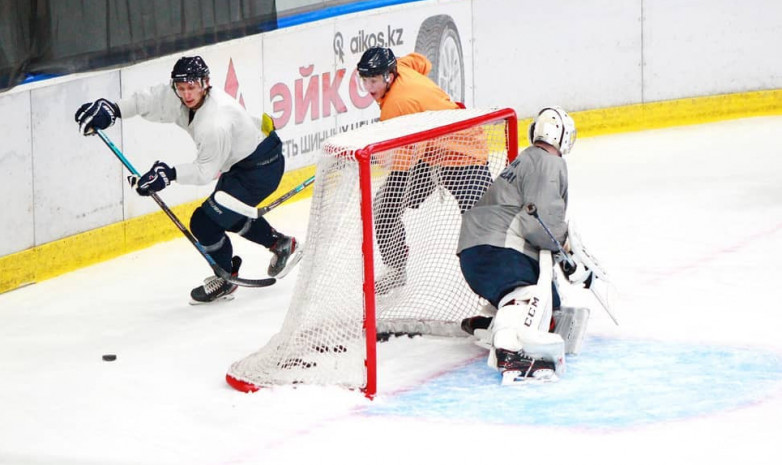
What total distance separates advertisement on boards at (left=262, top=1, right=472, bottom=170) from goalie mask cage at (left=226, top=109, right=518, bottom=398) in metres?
2.33

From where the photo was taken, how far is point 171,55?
7.06m

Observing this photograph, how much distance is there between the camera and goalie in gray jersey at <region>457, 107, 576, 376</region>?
4902 mm

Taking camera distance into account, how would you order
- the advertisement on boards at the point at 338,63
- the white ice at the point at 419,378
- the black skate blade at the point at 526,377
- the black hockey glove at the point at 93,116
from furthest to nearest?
the advertisement on boards at the point at 338,63 < the black hockey glove at the point at 93,116 < the black skate blade at the point at 526,377 < the white ice at the point at 419,378

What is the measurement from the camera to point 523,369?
4887 millimetres

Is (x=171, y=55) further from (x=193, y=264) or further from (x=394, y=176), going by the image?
(x=394, y=176)

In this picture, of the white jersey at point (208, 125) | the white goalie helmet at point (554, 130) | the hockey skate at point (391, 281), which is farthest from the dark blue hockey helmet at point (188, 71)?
the white goalie helmet at point (554, 130)

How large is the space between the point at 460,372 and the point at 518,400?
1.22ft

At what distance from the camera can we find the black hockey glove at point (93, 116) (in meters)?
5.89

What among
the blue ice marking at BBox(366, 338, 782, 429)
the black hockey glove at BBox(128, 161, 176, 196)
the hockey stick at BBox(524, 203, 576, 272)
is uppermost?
the black hockey glove at BBox(128, 161, 176, 196)

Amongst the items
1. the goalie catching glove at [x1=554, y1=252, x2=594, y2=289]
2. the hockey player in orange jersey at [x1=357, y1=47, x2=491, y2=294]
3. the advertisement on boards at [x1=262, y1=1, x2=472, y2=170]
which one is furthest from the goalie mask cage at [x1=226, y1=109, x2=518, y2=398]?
the advertisement on boards at [x1=262, y1=1, x2=472, y2=170]

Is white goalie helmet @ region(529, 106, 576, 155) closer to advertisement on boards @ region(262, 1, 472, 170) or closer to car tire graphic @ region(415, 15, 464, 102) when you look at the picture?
advertisement on boards @ region(262, 1, 472, 170)

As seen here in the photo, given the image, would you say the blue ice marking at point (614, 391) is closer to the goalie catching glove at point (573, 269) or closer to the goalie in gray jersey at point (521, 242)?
the goalie in gray jersey at point (521, 242)

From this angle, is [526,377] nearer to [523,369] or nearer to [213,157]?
[523,369]

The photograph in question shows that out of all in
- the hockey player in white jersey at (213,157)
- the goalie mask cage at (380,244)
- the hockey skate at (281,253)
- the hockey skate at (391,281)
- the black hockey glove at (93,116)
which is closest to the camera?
the goalie mask cage at (380,244)
